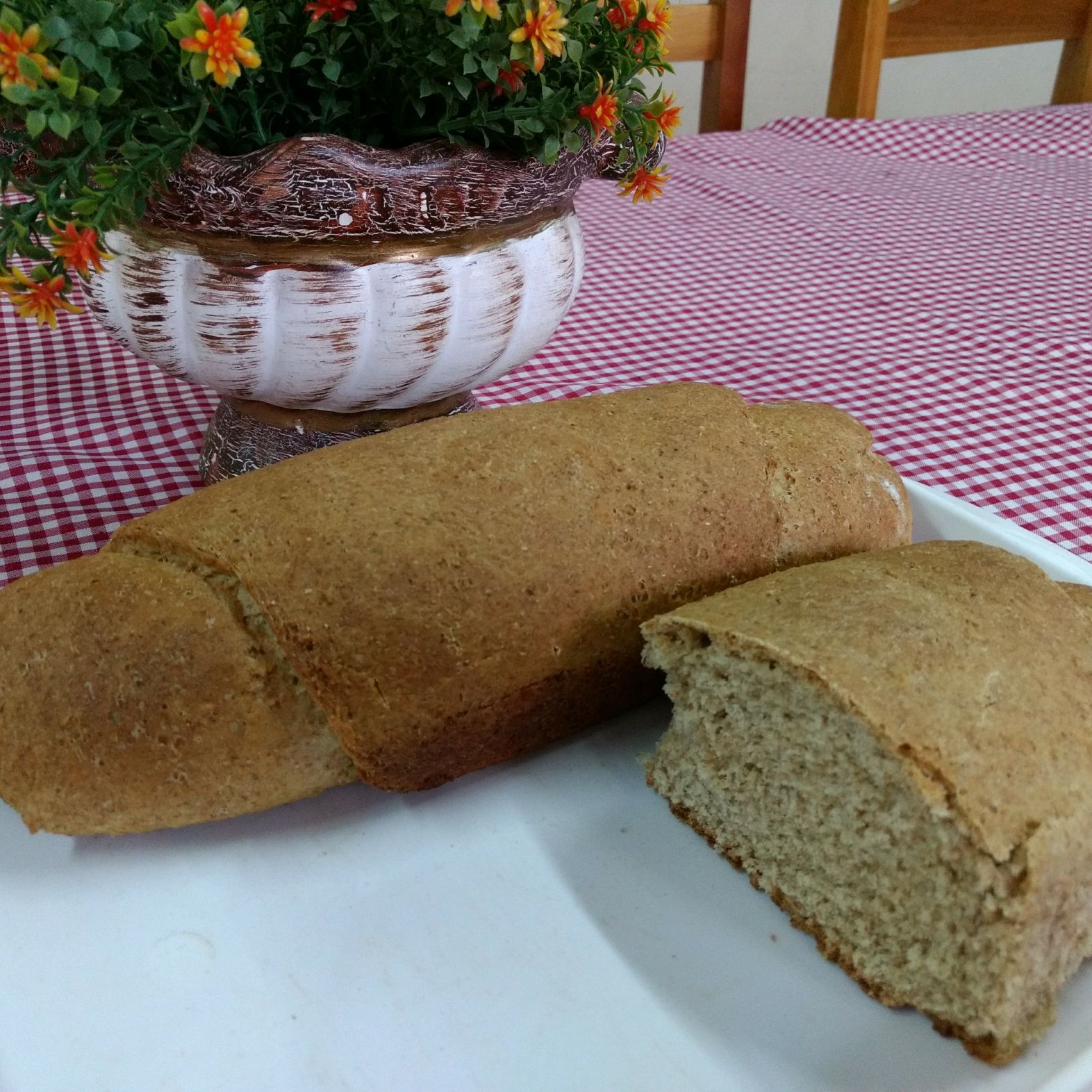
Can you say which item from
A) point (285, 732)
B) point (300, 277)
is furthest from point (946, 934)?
point (300, 277)

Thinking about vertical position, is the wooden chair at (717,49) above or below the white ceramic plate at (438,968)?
above

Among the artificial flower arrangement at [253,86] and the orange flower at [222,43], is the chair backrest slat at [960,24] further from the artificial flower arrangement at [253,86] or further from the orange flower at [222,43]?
the orange flower at [222,43]

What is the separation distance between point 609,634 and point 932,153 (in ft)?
7.88

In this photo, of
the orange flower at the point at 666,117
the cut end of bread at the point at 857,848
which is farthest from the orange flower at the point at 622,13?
the cut end of bread at the point at 857,848

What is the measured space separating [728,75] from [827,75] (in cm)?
192

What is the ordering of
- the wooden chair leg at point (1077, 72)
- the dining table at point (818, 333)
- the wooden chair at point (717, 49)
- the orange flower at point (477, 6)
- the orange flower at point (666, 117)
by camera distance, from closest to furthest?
the orange flower at point (477, 6)
the orange flower at point (666, 117)
the dining table at point (818, 333)
the wooden chair at point (717, 49)
the wooden chair leg at point (1077, 72)

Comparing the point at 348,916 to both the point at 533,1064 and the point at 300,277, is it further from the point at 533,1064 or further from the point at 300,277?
the point at 300,277

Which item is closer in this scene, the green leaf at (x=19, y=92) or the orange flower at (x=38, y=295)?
the green leaf at (x=19, y=92)

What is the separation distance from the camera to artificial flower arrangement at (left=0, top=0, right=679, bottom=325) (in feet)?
2.49

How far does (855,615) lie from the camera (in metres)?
0.78

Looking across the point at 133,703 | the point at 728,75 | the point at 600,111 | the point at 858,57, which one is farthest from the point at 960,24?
the point at 133,703

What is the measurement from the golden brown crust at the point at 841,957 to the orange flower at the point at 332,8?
70cm

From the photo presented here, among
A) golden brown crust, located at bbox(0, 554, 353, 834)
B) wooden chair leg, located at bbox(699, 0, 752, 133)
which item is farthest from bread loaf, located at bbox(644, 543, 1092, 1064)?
wooden chair leg, located at bbox(699, 0, 752, 133)

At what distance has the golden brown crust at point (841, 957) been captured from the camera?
26.7 inches
